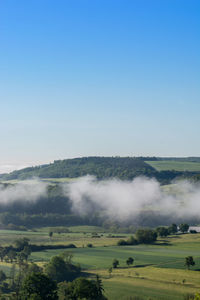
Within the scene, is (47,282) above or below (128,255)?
above

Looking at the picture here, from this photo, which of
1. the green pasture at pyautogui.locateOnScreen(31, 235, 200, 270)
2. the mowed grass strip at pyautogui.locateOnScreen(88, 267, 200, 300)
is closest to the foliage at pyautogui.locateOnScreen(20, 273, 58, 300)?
the mowed grass strip at pyautogui.locateOnScreen(88, 267, 200, 300)

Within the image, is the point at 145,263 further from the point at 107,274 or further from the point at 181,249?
the point at 181,249

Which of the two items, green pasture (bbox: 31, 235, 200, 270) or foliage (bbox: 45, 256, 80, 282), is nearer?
foliage (bbox: 45, 256, 80, 282)

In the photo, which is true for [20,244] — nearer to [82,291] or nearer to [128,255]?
[128,255]

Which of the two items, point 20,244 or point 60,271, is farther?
point 20,244

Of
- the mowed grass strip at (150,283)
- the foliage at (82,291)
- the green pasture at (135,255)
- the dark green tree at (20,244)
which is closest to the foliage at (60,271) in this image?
the mowed grass strip at (150,283)

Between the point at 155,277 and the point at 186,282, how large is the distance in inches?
431

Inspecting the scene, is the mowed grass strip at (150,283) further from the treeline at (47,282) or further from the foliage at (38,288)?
the foliage at (38,288)

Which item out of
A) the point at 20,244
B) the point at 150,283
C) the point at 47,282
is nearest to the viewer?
the point at 47,282

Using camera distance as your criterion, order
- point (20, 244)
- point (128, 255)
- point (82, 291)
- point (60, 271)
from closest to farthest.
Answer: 1. point (82, 291)
2. point (60, 271)
3. point (128, 255)
4. point (20, 244)

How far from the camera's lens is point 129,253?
176375 mm

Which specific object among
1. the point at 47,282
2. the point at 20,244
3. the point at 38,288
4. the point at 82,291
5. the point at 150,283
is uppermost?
the point at 47,282

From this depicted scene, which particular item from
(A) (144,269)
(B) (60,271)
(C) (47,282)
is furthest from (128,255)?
(C) (47,282)

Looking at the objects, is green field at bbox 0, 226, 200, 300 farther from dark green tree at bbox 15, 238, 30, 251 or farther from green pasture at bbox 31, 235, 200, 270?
dark green tree at bbox 15, 238, 30, 251
